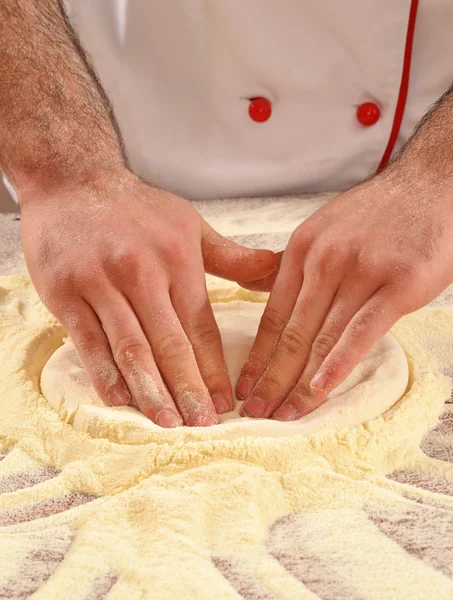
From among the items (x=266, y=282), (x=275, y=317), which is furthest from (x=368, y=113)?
(x=275, y=317)

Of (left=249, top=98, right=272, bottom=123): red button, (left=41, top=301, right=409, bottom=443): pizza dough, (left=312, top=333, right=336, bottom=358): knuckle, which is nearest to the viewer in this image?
(left=41, top=301, right=409, bottom=443): pizza dough

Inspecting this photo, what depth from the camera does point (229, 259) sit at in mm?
1175

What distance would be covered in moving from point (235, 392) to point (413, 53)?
934 millimetres

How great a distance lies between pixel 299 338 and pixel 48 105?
2.31 ft

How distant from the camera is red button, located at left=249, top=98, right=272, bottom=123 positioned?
158 centimetres

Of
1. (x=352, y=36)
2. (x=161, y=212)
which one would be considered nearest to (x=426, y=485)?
(x=161, y=212)

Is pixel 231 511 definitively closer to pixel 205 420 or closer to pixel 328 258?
pixel 205 420

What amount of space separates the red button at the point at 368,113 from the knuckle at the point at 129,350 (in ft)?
2.80

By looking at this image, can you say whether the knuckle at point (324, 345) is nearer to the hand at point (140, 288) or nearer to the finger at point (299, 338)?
the finger at point (299, 338)

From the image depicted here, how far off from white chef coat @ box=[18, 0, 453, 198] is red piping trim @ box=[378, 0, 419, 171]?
13mm

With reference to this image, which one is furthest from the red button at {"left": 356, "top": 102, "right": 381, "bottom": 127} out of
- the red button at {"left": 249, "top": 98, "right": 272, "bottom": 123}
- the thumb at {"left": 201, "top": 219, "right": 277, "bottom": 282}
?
the thumb at {"left": 201, "top": 219, "right": 277, "bottom": 282}

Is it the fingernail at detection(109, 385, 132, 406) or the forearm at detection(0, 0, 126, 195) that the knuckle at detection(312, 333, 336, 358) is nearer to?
the fingernail at detection(109, 385, 132, 406)

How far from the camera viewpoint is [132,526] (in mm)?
783

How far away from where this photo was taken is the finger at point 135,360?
973mm
